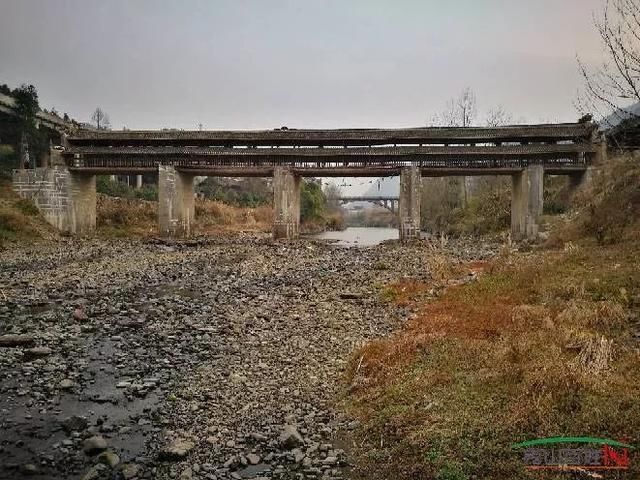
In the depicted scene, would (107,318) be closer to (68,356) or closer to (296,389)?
(68,356)

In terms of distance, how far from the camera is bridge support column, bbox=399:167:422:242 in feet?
93.6

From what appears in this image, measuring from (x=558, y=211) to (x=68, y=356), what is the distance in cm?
2889

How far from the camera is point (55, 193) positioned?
29.6 meters

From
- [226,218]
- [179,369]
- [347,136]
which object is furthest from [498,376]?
[226,218]

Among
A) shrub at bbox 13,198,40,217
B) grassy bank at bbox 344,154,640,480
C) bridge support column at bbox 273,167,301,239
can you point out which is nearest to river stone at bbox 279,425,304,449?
grassy bank at bbox 344,154,640,480

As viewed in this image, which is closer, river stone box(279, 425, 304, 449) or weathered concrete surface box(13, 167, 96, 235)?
river stone box(279, 425, 304, 449)

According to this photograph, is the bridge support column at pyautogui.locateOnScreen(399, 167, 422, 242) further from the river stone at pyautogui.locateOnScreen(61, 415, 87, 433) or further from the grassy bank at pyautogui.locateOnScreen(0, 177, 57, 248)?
the river stone at pyautogui.locateOnScreen(61, 415, 87, 433)

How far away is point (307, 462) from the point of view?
495cm

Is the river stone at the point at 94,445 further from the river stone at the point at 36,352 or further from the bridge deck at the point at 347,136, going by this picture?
the bridge deck at the point at 347,136

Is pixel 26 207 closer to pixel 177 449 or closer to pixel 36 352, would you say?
pixel 36 352

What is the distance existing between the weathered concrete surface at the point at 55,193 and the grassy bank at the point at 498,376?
26.0m

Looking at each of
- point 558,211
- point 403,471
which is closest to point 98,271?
point 403,471

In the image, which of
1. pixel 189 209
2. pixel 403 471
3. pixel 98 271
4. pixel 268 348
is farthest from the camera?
pixel 189 209

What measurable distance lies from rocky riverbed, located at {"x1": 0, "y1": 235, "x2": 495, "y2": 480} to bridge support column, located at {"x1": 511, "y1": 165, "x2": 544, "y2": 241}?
14137 millimetres
